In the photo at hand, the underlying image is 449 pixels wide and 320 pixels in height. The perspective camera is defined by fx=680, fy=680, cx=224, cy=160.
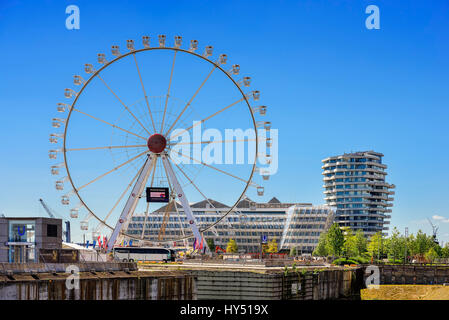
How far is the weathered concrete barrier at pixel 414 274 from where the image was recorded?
129962 mm

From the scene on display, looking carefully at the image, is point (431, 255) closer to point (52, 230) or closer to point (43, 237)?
point (52, 230)

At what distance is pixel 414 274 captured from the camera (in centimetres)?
13150

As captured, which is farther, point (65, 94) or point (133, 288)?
point (65, 94)

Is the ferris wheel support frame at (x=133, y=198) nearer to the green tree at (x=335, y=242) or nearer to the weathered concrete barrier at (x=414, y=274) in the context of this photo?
the weathered concrete barrier at (x=414, y=274)

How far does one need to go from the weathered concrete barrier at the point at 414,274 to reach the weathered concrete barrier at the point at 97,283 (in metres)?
84.6

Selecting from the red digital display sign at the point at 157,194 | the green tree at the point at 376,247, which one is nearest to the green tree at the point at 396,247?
the green tree at the point at 376,247

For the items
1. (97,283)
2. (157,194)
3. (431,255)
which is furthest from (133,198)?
(431,255)

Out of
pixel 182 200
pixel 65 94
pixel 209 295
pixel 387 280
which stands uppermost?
pixel 65 94

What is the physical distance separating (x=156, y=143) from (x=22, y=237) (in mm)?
23450

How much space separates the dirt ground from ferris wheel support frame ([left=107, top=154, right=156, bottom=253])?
3712 cm
